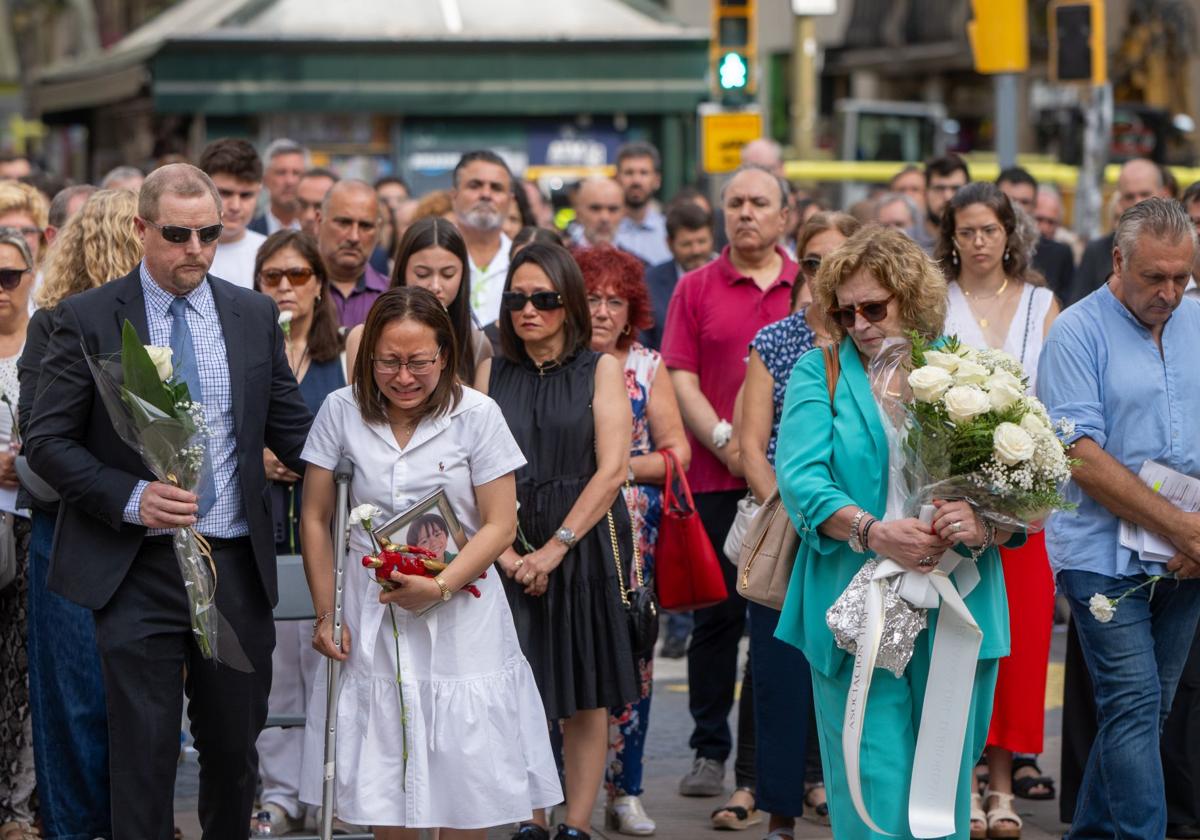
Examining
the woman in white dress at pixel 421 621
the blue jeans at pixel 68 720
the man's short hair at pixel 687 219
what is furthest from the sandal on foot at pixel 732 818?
the man's short hair at pixel 687 219

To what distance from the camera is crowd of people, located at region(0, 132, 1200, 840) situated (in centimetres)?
579

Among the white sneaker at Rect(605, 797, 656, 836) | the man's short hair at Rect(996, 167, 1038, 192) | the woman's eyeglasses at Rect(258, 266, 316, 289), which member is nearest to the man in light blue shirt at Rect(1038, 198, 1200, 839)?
the white sneaker at Rect(605, 797, 656, 836)

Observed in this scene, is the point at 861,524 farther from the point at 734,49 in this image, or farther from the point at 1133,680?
the point at 734,49

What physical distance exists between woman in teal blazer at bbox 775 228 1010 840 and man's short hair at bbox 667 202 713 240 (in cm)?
577

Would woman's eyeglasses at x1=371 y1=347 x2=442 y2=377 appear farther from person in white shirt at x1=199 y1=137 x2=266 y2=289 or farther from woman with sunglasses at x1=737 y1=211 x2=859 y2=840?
person in white shirt at x1=199 y1=137 x2=266 y2=289

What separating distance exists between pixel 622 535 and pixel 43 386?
2317 millimetres

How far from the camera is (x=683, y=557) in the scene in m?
7.61

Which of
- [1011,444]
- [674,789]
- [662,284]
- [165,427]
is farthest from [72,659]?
[662,284]

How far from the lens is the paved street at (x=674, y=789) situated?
7.65 m

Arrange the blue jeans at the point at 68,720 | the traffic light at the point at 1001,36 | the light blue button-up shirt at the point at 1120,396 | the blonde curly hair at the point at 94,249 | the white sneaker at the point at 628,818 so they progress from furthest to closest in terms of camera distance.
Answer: the traffic light at the point at 1001,36
the white sneaker at the point at 628,818
the blonde curly hair at the point at 94,249
the blue jeans at the point at 68,720
the light blue button-up shirt at the point at 1120,396

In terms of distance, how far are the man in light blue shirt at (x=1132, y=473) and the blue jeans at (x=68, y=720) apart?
10.9 feet

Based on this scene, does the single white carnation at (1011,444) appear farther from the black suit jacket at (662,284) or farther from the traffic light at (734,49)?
the traffic light at (734,49)

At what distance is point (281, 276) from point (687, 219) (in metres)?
4.37

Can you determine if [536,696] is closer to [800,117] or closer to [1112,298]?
[1112,298]
